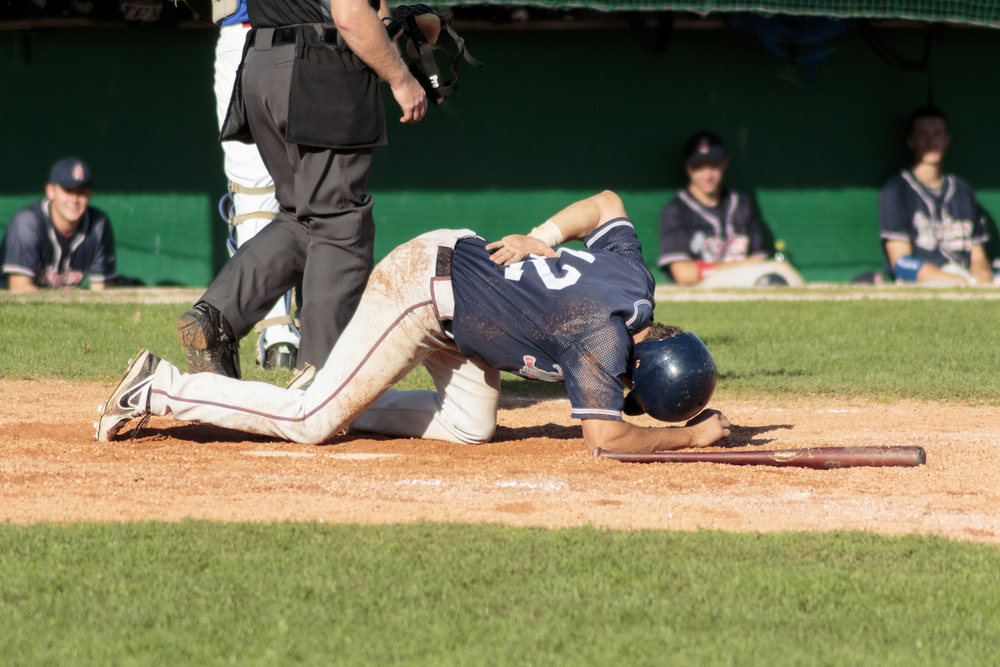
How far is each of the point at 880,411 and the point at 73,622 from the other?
4098 millimetres

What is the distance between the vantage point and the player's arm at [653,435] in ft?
12.8

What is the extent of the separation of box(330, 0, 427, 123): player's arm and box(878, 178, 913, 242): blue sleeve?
8.25 metres

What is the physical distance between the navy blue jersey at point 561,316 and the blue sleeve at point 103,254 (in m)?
7.35

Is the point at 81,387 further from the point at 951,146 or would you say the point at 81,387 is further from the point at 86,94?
the point at 951,146

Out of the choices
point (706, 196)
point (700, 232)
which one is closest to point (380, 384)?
point (700, 232)

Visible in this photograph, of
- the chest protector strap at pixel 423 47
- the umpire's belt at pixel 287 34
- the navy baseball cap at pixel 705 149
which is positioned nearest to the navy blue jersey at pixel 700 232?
the navy baseball cap at pixel 705 149

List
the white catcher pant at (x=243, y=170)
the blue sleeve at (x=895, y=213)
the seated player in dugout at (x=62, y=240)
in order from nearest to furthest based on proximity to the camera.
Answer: the white catcher pant at (x=243, y=170)
the seated player in dugout at (x=62, y=240)
the blue sleeve at (x=895, y=213)

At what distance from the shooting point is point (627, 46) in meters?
12.0

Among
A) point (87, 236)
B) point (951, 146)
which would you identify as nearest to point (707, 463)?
point (87, 236)

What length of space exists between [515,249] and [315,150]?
1.03m

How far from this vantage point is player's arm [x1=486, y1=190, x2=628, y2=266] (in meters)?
4.03

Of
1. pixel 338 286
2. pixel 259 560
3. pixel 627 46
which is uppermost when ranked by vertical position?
pixel 627 46

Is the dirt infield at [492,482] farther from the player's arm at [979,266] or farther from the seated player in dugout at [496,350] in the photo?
the player's arm at [979,266]

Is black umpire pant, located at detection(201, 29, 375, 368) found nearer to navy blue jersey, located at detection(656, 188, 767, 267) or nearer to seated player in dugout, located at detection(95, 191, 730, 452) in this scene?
seated player in dugout, located at detection(95, 191, 730, 452)
